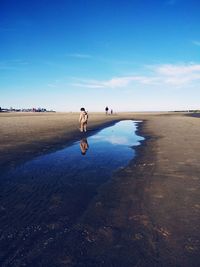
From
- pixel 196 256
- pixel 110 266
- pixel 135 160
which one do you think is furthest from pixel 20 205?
pixel 135 160

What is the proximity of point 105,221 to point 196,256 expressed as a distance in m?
2.05

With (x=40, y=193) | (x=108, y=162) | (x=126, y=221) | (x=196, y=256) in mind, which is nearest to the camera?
(x=196, y=256)

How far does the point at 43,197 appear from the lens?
741 cm

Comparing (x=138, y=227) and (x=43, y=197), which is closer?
(x=138, y=227)

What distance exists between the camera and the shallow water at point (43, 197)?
16.3 ft

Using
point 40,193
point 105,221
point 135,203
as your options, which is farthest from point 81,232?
point 40,193

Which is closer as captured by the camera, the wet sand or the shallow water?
the wet sand

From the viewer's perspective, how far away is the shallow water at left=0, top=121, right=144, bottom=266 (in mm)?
4959

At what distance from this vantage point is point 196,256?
4.48 metres

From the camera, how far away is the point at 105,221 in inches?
230

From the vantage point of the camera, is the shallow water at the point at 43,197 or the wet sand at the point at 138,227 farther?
the shallow water at the point at 43,197

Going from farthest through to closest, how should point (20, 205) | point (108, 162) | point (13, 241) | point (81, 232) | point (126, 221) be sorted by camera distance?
point (108, 162) → point (20, 205) → point (126, 221) → point (81, 232) → point (13, 241)

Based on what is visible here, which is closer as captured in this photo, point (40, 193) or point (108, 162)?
point (40, 193)

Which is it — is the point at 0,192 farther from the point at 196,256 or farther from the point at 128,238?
the point at 196,256
